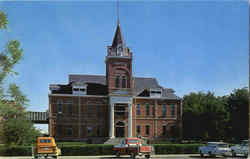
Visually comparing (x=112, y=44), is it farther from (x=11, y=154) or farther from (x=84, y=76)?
(x=11, y=154)

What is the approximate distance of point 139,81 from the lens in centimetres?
5625

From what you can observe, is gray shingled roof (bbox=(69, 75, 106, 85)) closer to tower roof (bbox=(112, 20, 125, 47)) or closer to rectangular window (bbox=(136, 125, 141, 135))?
tower roof (bbox=(112, 20, 125, 47))

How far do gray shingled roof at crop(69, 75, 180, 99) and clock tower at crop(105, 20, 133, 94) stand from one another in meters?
3.57

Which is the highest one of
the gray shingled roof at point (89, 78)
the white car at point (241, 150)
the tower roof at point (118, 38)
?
the tower roof at point (118, 38)

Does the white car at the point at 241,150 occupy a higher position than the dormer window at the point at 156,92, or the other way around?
the dormer window at the point at 156,92

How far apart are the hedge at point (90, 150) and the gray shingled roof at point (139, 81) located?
716 inches

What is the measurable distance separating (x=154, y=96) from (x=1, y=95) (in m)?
38.9

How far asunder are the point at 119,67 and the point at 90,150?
19.6m

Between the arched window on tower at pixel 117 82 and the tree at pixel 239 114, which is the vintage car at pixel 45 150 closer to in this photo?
the arched window on tower at pixel 117 82

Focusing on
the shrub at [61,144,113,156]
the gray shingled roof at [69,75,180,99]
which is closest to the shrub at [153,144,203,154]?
the shrub at [61,144,113,156]

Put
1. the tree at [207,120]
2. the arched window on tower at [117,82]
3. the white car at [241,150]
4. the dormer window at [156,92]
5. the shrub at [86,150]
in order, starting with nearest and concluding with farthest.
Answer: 1. the white car at [241,150]
2. the shrub at [86,150]
3. the tree at [207,120]
4. the arched window on tower at [117,82]
5. the dormer window at [156,92]

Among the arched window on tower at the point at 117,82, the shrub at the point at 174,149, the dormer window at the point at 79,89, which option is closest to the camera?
the shrub at the point at 174,149

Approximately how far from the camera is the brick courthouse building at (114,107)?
4981cm

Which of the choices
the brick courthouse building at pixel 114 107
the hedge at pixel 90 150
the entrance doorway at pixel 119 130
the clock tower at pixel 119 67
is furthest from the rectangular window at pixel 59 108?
the hedge at pixel 90 150
